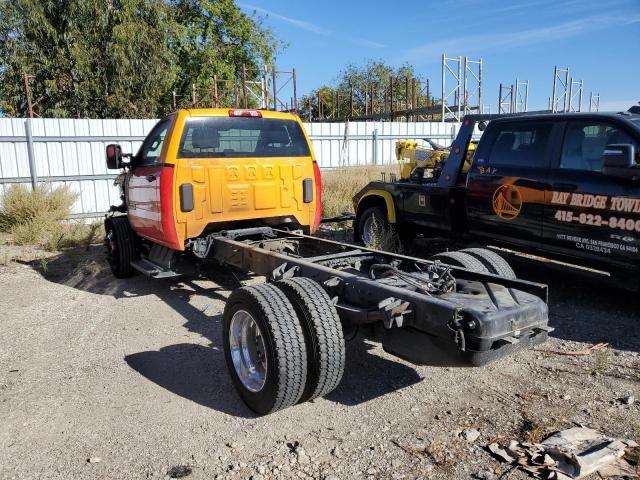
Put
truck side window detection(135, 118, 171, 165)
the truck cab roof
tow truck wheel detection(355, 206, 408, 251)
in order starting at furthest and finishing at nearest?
tow truck wheel detection(355, 206, 408, 251)
truck side window detection(135, 118, 171, 165)
the truck cab roof

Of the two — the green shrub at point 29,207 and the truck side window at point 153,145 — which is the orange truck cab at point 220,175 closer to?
the truck side window at point 153,145

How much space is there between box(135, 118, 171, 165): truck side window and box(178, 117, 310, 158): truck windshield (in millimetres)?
466

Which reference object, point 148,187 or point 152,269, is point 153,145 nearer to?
point 148,187

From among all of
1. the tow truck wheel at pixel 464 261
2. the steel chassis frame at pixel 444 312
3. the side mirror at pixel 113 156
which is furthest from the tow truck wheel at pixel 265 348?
the side mirror at pixel 113 156

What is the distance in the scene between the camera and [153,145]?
6305mm

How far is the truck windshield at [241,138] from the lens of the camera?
18.5ft

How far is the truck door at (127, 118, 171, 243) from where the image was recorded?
570 cm

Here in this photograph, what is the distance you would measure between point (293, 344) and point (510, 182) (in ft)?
11.9

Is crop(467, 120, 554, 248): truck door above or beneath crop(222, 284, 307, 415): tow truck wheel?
above

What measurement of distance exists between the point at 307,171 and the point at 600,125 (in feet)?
10.0

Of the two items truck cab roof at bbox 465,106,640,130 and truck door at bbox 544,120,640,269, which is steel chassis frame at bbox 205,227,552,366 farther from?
truck cab roof at bbox 465,106,640,130

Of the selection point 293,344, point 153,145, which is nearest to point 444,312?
point 293,344

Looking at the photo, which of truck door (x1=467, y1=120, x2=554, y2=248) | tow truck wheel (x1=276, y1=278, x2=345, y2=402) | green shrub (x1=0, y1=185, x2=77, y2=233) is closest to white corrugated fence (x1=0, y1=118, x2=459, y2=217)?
green shrub (x1=0, y1=185, x2=77, y2=233)

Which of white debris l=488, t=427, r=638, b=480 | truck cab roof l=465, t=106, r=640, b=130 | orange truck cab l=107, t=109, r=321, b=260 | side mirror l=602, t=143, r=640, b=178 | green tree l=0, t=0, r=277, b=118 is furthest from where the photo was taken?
green tree l=0, t=0, r=277, b=118
